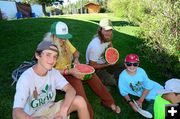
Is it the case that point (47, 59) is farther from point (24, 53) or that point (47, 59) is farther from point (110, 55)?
point (24, 53)

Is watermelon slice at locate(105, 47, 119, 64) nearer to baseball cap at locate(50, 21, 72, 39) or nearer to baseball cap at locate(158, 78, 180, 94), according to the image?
baseball cap at locate(50, 21, 72, 39)

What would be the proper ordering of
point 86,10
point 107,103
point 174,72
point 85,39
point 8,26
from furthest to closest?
point 86,10 → point 8,26 → point 85,39 → point 174,72 → point 107,103

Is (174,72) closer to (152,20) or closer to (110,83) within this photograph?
(152,20)

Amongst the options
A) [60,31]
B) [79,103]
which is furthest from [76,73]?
[79,103]

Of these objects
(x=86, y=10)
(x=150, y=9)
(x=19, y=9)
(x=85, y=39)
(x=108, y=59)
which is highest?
(x=150, y=9)

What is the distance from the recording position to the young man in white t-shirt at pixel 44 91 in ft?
14.8

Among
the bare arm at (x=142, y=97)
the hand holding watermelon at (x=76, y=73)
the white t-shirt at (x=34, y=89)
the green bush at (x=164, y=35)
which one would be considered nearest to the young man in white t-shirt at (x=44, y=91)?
the white t-shirt at (x=34, y=89)

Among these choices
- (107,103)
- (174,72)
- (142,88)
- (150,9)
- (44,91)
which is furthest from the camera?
(150,9)

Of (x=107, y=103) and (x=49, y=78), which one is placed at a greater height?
(x=49, y=78)

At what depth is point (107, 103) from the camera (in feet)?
20.5

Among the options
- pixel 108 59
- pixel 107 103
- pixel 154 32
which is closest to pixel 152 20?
pixel 154 32

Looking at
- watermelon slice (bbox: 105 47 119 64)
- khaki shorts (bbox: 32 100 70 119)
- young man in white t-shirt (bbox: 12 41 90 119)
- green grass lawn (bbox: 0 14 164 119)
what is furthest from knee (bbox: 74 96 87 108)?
watermelon slice (bbox: 105 47 119 64)

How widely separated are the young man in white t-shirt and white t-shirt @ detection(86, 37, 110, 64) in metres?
2.20

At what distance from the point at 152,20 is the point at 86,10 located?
83865 mm
